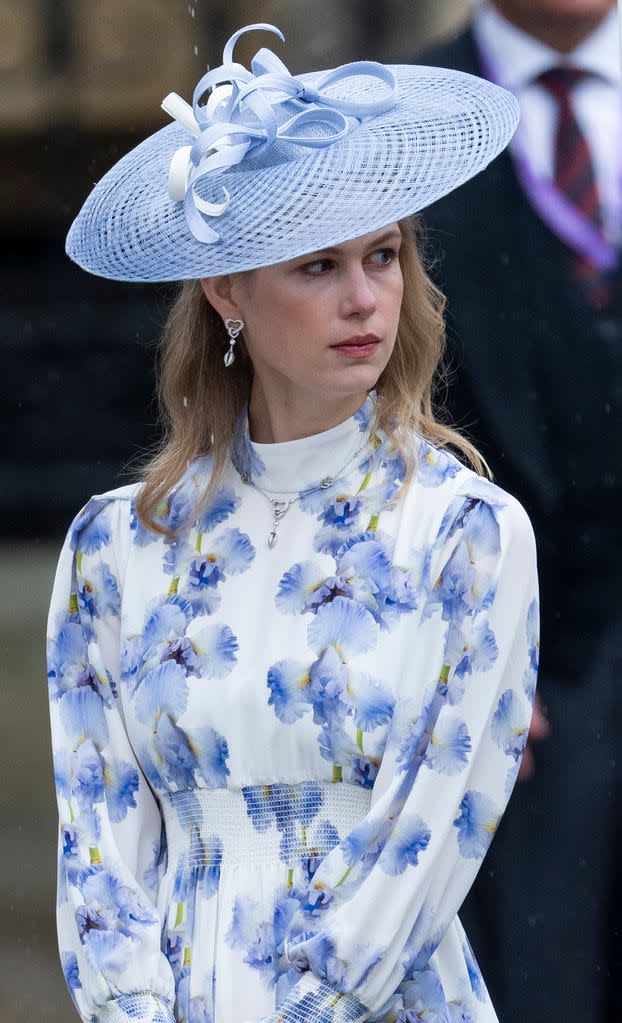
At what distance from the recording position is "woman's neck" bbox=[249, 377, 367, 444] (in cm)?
198

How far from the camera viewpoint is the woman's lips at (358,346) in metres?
1.86

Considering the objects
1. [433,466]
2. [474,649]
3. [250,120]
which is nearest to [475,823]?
[474,649]

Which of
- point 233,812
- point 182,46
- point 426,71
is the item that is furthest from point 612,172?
point 233,812

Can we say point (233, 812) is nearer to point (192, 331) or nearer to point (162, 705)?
point (162, 705)

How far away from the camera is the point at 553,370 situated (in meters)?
3.03

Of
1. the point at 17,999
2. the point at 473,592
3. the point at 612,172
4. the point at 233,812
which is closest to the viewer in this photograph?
the point at 473,592

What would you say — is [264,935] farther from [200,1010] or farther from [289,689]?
[289,689]

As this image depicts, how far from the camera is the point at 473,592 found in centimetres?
180

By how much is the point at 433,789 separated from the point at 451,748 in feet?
0.14

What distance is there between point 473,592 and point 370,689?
0.14 m

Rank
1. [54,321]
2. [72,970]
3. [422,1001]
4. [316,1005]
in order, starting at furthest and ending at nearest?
1. [54,321]
2. [72,970]
3. [422,1001]
4. [316,1005]

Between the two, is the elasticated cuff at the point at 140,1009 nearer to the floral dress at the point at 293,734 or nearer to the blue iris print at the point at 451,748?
the floral dress at the point at 293,734

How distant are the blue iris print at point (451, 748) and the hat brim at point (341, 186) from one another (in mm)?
473

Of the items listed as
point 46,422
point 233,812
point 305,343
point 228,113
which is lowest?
point 46,422
